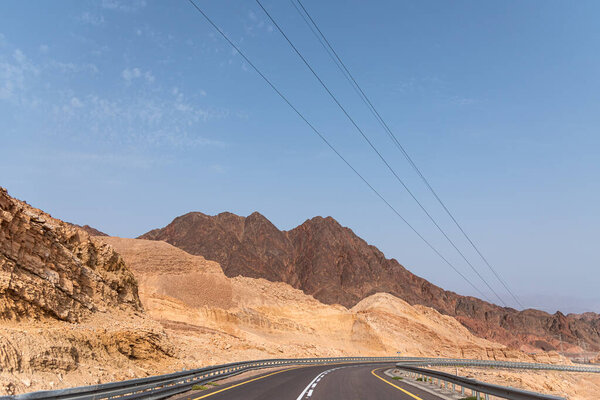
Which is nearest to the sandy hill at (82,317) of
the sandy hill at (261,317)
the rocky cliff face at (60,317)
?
the rocky cliff face at (60,317)

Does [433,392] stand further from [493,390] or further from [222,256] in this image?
[222,256]

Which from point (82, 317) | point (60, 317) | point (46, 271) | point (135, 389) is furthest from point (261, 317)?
point (135, 389)

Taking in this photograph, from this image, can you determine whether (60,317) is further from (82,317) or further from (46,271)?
(46,271)

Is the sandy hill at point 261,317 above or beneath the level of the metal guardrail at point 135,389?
above

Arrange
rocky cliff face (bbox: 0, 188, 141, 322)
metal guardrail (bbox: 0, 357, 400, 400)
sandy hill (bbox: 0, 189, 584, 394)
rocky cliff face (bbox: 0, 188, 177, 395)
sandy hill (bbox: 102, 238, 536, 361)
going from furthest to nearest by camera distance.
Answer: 1. sandy hill (bbox: 102, 238, 536, 361)
2. rocky cliff face (bbox: 0, 188, 141, 322)
3. sandy hill (bbox: 0, 189, 584, 394)
4. rocky cliff face (bbox: 0, 188, 177, 395)
5. metal guardrail (bbox: 0, 357, 400, 400)

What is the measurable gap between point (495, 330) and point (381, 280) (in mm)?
54706

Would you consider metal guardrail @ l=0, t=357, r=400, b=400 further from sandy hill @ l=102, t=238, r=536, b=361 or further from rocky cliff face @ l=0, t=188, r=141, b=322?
sandy hill @ l=102, t=238, r=536, b=361

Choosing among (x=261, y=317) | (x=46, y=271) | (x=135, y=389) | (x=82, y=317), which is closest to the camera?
(x=135, y=389)

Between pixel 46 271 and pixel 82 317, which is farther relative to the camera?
pixel 82 317

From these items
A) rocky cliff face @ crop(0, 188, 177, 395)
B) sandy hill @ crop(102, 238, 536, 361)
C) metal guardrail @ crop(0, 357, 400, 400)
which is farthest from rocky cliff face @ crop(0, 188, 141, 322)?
sandy hill @ crop(102, 238, 536, 361)

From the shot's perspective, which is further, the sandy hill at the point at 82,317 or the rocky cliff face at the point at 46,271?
the rocky cliff face at the point at 46,271

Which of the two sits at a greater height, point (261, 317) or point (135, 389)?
point (261, 317)

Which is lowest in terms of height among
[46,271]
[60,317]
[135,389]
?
[135,389]

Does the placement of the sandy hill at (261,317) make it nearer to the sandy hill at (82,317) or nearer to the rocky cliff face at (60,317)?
the sandy hill at (82,317)
